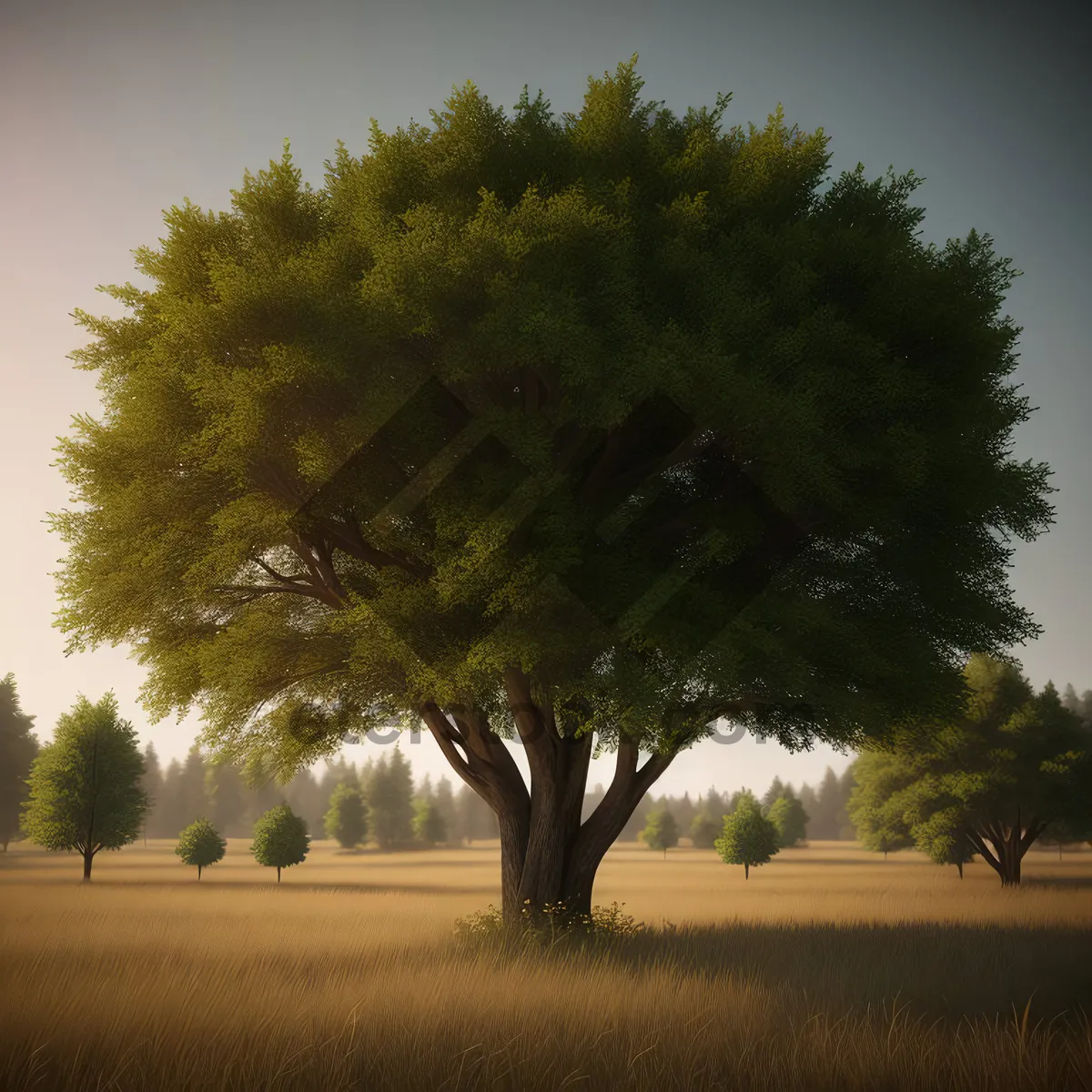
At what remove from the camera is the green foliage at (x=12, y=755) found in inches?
2635

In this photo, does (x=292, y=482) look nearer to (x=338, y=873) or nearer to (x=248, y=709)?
(x=248, y=709)

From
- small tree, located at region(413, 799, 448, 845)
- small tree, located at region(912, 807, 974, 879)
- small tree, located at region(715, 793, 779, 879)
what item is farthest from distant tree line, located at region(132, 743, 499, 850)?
small tree, located at region(912, 807, 974, 879)

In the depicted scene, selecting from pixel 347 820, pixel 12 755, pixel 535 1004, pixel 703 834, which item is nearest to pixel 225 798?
pixel 347 820

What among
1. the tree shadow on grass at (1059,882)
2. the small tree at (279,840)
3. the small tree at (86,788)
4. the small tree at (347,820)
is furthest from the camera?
the small tree at (347,820)

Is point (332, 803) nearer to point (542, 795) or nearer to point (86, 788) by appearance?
A: point (86, 788)

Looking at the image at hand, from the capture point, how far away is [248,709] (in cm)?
1712

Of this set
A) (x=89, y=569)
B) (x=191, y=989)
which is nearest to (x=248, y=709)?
(x=89, y=569)

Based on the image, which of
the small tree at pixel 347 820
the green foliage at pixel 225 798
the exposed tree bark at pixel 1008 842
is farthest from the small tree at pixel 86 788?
the green foliage at pixel 225 798

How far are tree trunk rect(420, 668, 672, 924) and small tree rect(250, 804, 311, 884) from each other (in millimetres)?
28245

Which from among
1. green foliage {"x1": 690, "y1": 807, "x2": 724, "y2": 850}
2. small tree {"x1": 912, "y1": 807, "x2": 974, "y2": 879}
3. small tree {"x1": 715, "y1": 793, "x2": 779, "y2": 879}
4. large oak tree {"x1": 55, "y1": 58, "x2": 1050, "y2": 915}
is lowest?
green foliage {"x1": 690, "y1": 807, "x2": 724, "y2": 850}

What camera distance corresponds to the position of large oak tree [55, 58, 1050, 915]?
12469 millimetres

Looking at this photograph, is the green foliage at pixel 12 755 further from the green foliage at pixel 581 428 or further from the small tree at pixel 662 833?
the green foliage at pixel 581 428

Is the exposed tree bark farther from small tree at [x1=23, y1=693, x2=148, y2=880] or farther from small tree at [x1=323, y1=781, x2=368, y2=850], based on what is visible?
small tree at [x1=323, y1=781, x2=368, y2=850]

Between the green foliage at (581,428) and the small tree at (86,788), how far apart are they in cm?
2614
